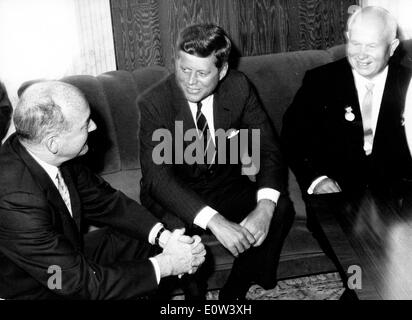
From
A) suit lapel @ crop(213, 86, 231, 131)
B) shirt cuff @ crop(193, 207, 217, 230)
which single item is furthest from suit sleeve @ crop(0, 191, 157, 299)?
suit lapel @ crop(213, 86, 231, 131)

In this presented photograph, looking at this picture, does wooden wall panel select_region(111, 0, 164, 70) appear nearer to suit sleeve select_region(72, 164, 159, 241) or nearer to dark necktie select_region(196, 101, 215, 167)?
dark necktie select_region(196, 101, 215, 167)

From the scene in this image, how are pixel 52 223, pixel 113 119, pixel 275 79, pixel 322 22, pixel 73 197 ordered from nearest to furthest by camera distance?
pixel 52 223, pixel 73 197, pixel 113 119, pixel 275 79, pixel 322 22

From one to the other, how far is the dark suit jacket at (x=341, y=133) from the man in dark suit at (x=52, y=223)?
100cm

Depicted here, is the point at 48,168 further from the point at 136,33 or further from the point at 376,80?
the point at 136,33

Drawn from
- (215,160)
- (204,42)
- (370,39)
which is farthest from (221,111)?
(370,39)

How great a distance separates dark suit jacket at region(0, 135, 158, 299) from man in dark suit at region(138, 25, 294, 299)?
508 millimetres

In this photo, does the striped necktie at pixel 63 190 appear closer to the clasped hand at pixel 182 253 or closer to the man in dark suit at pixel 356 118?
the clasped hand at pixel 182 253

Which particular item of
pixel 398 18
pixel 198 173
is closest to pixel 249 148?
pixel 198 173

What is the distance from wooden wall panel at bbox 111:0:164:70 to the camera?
338 centimetres

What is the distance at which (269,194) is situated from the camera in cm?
241

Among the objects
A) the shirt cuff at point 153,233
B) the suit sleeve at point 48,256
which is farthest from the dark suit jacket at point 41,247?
the shirt cuff at point 153,233

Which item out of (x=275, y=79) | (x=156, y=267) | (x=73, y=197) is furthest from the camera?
(x=275, y=79)

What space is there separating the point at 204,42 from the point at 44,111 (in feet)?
2.93
